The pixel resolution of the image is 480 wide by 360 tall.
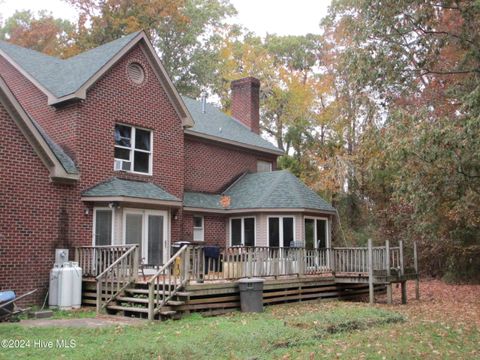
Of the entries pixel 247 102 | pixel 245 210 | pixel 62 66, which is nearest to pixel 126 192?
pixel 62 66

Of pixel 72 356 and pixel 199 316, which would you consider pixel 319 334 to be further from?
pixel 72 356

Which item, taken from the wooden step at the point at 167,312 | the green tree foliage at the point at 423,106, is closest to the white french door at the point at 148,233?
the wooden step at the point at 167,312

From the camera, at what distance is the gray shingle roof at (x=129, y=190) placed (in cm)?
1579

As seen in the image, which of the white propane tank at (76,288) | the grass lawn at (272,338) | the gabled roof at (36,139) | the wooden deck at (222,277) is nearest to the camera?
the grass lawn at (272,338)

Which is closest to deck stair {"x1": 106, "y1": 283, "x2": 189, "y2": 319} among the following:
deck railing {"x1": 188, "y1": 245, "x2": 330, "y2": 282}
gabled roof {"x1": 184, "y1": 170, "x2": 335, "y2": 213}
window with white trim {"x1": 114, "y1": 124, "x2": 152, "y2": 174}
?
deck railing {"x1": 188, "y1": 245, "x2": 330, "y2": 282}

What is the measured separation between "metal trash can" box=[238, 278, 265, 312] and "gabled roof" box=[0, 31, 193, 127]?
23.8ft

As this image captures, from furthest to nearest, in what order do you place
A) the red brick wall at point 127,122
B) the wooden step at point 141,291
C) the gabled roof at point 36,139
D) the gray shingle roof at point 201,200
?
A: the gray shingle roof at point 201,200 < the red brick wall at point 127,122 < the gabled roof at point 36,139 < the wooden step at point 141,291

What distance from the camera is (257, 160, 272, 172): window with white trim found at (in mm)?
24828

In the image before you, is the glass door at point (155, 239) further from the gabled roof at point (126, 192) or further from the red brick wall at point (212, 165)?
the red brick wall at point (212, 165)

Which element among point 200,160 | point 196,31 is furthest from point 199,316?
point 196,31

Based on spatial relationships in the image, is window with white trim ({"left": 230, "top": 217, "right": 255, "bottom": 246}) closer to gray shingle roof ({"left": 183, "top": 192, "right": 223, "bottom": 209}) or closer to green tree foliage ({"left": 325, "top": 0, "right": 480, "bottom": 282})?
gray shingle roof ({"left": 183, "top": 192, "right": 223, "bottom": 209})

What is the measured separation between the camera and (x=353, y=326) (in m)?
11.2

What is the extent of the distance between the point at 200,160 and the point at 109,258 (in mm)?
7909

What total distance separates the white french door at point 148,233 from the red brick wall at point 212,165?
3.27 m
